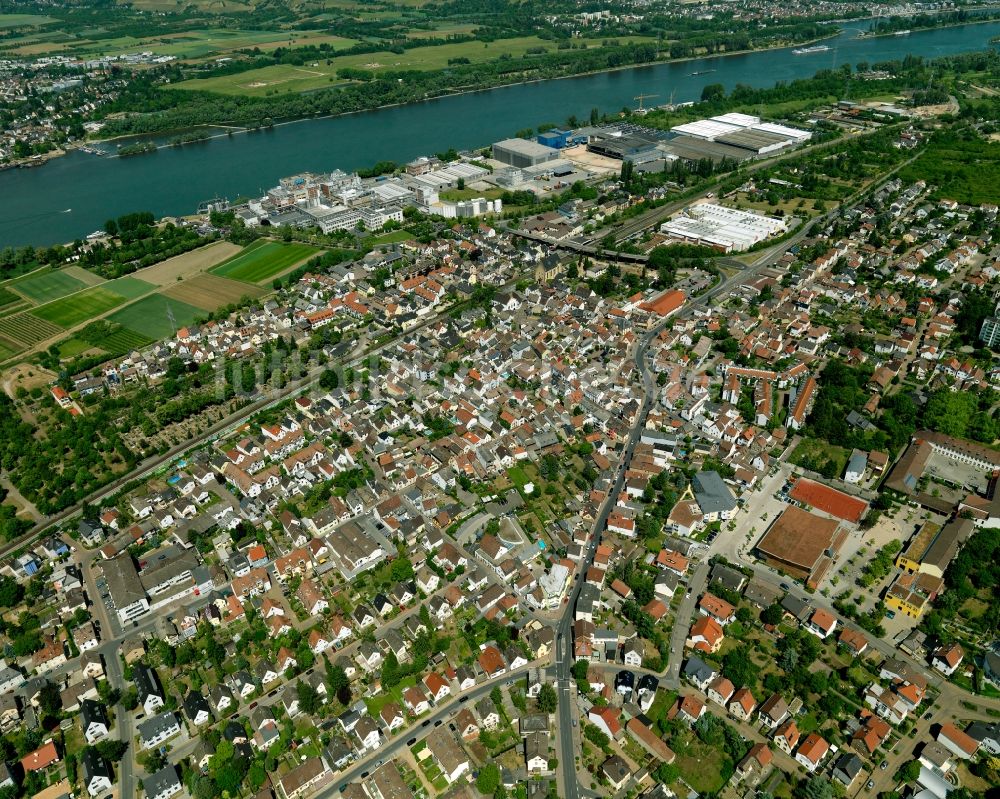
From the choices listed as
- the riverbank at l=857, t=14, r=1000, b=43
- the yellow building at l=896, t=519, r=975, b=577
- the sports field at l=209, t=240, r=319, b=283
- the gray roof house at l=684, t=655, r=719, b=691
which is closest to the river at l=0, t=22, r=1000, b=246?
the riverbank at l=857, t=14, r=1000, b=43

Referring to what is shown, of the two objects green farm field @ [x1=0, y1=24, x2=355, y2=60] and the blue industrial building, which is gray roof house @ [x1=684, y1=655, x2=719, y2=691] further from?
green farm field @ [x1=0, y1=24, x2=355, y2=60]

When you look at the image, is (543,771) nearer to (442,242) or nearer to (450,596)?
(450,596)

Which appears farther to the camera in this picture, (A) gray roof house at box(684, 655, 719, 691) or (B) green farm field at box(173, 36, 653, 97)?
(B) green farm field at box(173, 36, 653, 97)

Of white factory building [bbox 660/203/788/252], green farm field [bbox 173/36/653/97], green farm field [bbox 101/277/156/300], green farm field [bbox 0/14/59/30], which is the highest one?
green farm field [bbox 0/14/59/30]

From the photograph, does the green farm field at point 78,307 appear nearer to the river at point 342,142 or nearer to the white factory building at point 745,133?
the river at point 342,142

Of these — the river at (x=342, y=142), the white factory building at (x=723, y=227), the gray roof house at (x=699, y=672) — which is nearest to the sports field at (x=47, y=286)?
the river at (x=342, y=142)
